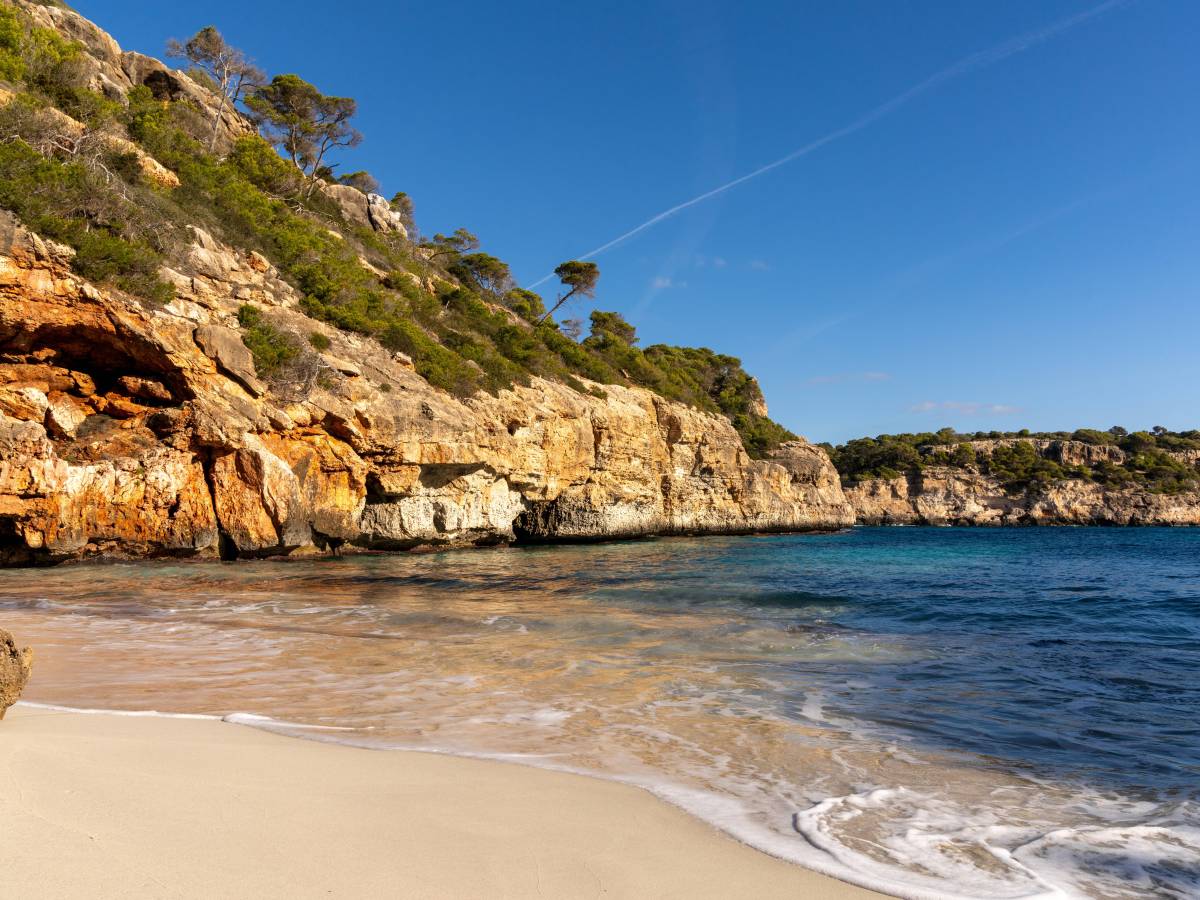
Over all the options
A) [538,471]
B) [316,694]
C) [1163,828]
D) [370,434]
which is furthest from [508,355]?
[1163,828]

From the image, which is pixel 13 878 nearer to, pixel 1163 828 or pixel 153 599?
pixel 1163 828

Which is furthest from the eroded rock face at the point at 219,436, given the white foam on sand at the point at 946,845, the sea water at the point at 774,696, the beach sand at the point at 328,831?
the white foam on sand at the point at 946,845

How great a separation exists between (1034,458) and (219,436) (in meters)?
82.5

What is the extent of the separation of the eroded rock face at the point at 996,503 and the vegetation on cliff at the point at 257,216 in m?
40.6

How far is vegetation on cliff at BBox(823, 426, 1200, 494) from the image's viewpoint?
230 feet

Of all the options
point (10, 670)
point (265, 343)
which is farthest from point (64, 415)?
point (10, 670)

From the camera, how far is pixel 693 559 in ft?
70.2

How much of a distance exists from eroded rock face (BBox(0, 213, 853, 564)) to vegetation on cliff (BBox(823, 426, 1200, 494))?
61.9m

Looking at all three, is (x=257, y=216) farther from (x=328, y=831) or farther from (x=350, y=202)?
(x=328, y=831)

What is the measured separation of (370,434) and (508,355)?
12328 millimetres

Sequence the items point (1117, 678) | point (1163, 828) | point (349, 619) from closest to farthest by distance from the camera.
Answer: point (1163, 828)
point (1117, 678)
point (349, 619)

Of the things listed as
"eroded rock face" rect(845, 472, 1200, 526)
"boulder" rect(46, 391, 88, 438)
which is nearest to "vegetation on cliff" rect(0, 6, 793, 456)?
"boulder" rect(46, 391, 88, 438)

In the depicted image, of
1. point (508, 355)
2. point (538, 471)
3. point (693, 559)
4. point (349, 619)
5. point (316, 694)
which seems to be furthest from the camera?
point (508, 355)

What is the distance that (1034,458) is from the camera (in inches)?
2926
